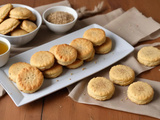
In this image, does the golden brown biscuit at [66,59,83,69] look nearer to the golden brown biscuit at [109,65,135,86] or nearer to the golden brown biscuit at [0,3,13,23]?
the golden brown biscuit at [109,65,135,86]

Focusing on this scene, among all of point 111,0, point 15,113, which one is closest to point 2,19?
point 15,113

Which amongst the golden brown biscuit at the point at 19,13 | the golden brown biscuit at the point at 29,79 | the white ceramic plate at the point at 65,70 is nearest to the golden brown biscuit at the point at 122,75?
the white ceramic plate at the point at 65,70

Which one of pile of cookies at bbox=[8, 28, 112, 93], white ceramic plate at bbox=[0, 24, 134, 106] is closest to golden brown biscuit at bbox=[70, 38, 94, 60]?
pile of cookies at bbox=[8, 28, 112, 93]

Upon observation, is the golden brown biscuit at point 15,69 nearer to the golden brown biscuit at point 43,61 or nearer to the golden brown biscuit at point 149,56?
the golden brown biscuit at point 43,61

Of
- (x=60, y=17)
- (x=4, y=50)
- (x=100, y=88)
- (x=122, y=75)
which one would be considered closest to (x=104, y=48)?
(x=122, y=75)

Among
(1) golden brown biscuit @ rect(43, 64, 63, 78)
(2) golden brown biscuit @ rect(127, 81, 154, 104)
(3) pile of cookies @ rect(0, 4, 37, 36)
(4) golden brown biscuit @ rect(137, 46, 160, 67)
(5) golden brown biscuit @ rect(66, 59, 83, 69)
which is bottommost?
(4) golden brown biscuit @ rect(137, 46, 160, 67)

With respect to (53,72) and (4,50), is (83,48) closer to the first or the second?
(53,72)
